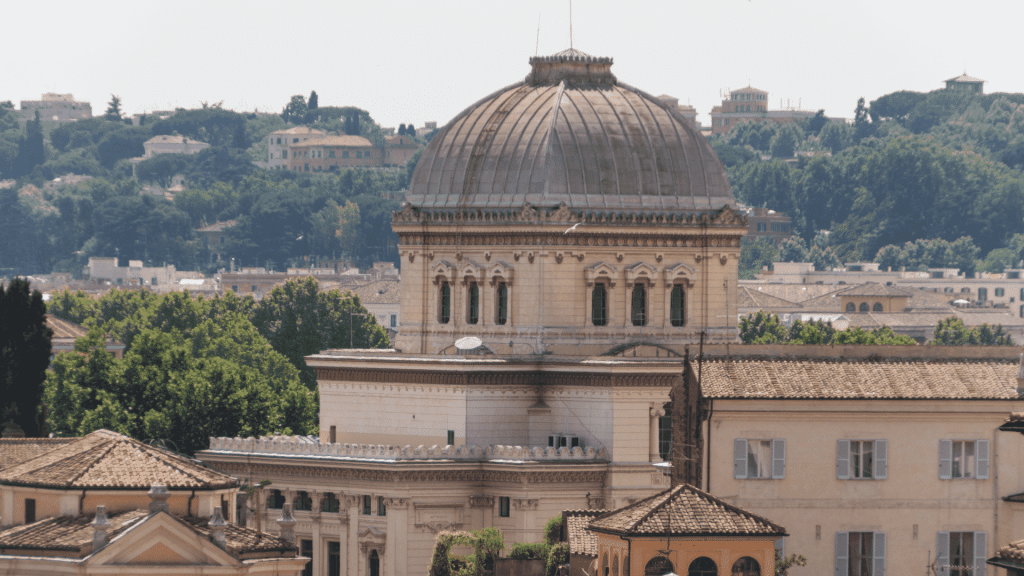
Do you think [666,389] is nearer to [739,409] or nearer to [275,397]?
[739,409]

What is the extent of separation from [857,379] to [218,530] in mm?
30807

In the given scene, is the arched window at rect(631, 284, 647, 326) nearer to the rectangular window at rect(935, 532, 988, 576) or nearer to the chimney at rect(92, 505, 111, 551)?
the rectangular window at rect(935, 532, 988, 576)

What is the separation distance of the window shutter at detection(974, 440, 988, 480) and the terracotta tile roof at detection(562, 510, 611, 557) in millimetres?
13895

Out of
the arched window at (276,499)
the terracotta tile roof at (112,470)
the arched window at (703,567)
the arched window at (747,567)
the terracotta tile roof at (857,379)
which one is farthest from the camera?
the arched window at (276,499)

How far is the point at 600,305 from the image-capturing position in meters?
120

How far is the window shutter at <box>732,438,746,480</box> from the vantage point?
99.0 m

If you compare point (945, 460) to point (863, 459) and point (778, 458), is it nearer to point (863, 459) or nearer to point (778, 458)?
point (863, 459)

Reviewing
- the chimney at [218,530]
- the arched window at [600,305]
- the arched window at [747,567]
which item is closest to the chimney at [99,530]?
the chimney at [218,530]

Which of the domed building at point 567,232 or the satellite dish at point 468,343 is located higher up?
the domed building at point 567,232

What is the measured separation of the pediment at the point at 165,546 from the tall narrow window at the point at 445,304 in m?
45.3

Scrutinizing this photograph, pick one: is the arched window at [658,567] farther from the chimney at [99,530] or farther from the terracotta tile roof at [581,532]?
the chimney at [99,530]

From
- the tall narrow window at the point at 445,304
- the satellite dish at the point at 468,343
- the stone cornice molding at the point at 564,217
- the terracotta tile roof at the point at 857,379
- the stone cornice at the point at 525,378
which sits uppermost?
the stone cornice molding at the point at 564,217

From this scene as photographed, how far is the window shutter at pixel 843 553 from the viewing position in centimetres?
9900

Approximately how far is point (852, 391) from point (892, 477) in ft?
9.90
